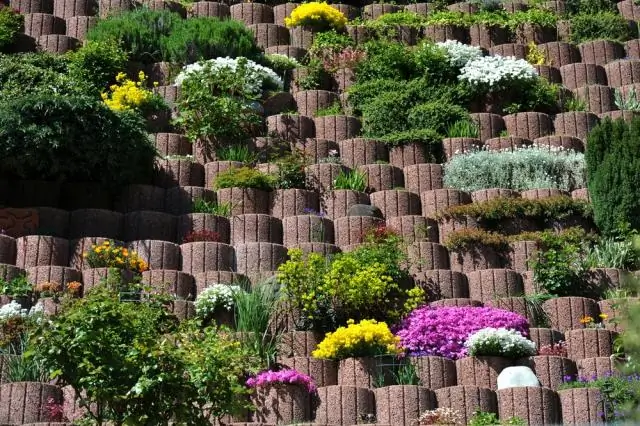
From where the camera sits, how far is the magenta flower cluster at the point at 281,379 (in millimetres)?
12125

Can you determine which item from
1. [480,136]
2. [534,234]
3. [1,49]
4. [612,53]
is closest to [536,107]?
[480,136]

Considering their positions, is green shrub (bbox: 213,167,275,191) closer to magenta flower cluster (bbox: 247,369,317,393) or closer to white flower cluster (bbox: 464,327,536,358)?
white flower cluster (bbox: 464,327,536,358)

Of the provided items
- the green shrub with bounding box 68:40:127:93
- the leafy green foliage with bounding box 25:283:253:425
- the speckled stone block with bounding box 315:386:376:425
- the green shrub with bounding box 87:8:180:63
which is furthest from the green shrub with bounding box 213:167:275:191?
the leafy green foliage with bounding box 25:283:253:425

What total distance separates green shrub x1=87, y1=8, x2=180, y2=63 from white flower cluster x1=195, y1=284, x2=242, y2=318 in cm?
696

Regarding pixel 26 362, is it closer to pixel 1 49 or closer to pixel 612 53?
pixel 1 49

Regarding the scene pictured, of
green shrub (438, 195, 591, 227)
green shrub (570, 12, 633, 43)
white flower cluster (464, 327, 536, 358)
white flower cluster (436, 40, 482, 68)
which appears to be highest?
green shrub (570, 12, 633, 43)

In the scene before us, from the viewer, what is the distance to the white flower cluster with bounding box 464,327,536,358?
1300 cm

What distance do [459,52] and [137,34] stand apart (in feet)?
16.5

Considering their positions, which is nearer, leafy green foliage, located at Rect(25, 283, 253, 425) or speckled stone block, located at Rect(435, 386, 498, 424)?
leafy green foliage, located at Rect(25, 283, 253, 425)

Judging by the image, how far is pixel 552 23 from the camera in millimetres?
21688

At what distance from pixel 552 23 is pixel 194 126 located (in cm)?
719

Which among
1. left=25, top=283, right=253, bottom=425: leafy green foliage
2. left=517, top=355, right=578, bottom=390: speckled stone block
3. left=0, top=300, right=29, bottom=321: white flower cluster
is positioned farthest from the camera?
left=0, top=300, right=29, bottom=321: white flower cluster

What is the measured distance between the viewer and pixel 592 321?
14000 millimetres

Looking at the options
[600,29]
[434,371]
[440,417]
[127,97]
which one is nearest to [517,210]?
[434,371]
